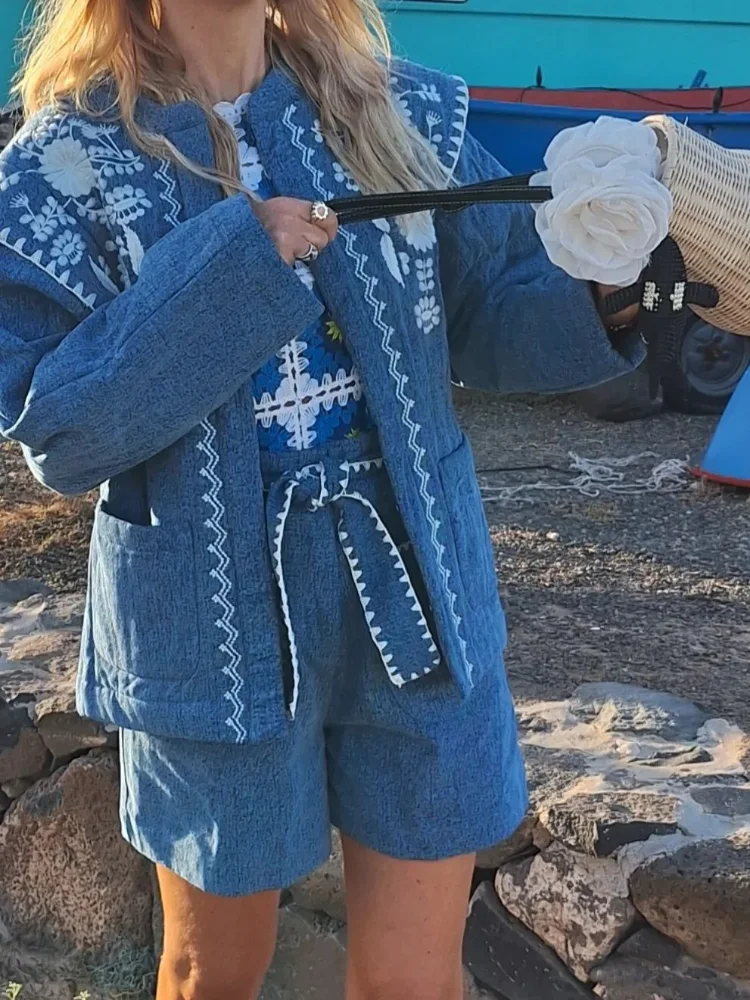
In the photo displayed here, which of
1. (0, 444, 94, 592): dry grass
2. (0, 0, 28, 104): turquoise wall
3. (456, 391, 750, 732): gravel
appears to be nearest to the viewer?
(456, 391, 750, 732): gravel

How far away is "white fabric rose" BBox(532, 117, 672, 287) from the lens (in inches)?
46.2

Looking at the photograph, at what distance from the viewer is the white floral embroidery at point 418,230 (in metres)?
1.37

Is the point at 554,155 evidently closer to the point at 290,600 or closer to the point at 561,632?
the point at 290,600

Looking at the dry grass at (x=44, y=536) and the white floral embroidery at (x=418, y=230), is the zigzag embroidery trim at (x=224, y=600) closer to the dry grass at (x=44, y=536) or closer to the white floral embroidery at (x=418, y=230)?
the white floral embroidery at (x=418, y=230)

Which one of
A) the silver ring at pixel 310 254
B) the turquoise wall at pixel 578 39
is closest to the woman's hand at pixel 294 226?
the silver ring at pixel 310 254

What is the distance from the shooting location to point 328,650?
137cm

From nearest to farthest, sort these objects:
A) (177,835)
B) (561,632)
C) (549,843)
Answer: (177,835)
(549,843)
(561,632)

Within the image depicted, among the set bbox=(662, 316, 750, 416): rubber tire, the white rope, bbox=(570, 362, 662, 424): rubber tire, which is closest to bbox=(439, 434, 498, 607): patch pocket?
the white rope

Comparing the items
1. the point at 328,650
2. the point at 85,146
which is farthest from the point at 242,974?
the point at 85,146

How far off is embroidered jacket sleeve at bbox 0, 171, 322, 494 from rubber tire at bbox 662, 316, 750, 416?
475cm

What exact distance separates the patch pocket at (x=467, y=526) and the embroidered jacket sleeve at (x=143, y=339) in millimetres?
290

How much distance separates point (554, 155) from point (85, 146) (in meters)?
0.48

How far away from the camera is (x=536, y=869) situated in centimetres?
187

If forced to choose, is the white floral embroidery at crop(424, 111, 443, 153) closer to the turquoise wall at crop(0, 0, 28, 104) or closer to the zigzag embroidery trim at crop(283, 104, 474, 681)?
the zigzag embroidery trim at crop(283, 104, 474, 681)
